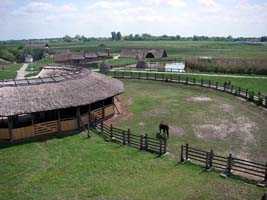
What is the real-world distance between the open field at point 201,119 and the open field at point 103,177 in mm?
3309

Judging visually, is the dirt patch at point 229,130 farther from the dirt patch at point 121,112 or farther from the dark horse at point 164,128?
the dirt patch at point 121,112

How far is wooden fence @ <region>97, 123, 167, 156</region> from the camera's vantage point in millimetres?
21688

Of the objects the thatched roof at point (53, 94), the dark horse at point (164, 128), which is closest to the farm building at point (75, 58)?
the thatched roof at point (53, 94)

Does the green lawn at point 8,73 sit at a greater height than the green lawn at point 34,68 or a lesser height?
lesser

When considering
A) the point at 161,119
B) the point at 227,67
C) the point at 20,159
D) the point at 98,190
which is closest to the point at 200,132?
the point at 161,119

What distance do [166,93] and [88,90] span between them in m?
16.6

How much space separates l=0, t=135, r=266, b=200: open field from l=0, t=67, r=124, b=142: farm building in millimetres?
2742

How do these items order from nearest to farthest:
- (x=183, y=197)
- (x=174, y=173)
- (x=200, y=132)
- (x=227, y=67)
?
(x=183, y=197) → (x=174, y=173) → (x=200, y=132) → (x=227, y=67)

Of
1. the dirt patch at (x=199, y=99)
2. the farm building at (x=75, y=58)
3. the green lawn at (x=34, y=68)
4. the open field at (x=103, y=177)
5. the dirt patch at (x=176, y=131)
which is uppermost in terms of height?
the farm building at (x=75, y=58)

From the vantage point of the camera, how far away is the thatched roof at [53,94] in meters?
24.3

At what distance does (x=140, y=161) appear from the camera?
20.2 metres

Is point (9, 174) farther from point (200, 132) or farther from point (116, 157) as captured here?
point (200, 132)

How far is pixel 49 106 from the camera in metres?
25.0

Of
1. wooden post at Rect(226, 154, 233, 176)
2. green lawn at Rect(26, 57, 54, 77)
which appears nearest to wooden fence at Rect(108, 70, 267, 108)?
green lawn at Rect(26, 57, 54, 77)
